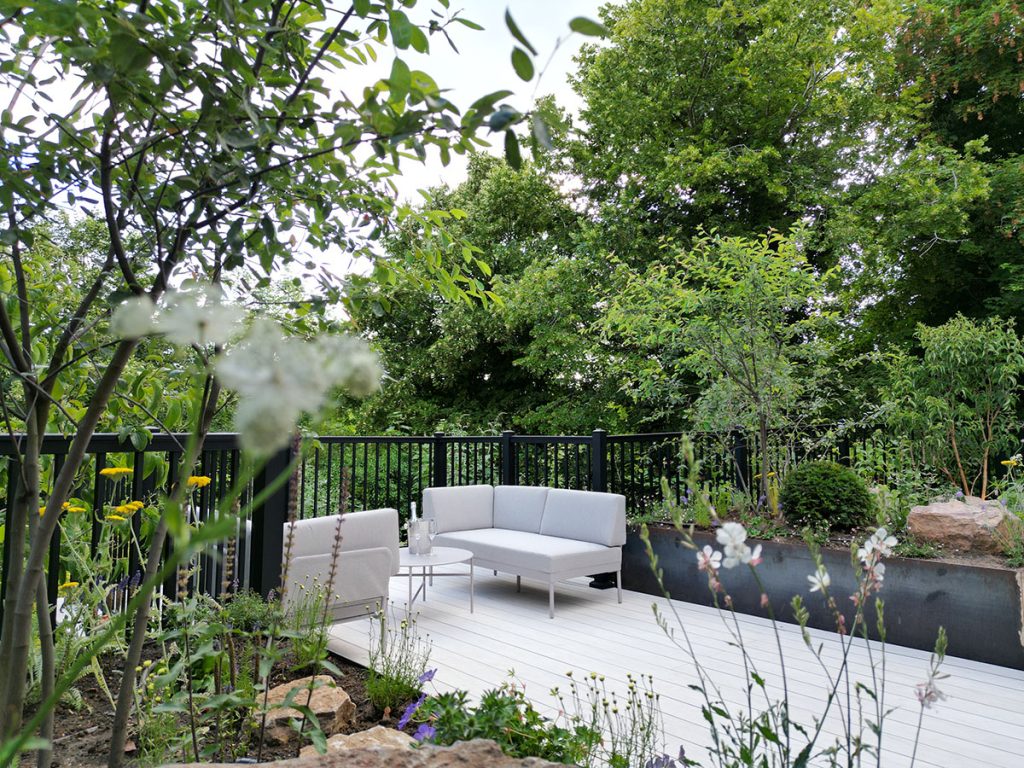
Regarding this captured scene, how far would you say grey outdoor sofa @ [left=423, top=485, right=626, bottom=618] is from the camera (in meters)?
4.71

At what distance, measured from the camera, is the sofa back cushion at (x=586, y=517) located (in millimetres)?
4941

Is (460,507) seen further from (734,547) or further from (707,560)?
(734,547)

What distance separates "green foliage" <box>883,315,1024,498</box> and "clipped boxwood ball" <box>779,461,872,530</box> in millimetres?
1149

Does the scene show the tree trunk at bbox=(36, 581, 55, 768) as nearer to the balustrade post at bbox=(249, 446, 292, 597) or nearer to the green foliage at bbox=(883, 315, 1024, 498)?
the balustrade post at bbox=(249, 446, 292, 597)

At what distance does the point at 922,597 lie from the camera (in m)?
3.83

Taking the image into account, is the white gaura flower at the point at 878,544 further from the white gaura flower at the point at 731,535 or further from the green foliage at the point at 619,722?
the green foliage at the point at 619,722

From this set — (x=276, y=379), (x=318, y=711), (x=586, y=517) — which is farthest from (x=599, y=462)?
(x=276, y=379)

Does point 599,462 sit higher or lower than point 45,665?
higher

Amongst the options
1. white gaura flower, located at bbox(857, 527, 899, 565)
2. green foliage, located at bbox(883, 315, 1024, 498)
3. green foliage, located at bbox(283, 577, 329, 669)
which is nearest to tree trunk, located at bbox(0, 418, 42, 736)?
green foliage, located at bbox(283, 577, 329, 669)

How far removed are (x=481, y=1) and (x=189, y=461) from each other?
3.35ft

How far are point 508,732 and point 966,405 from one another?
223 inches

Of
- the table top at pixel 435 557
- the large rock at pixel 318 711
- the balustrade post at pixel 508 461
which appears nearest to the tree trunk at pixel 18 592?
the large rock at pixel 318 711

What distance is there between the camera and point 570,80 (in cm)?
1088

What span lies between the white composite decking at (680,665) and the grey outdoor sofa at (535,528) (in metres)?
0.32
